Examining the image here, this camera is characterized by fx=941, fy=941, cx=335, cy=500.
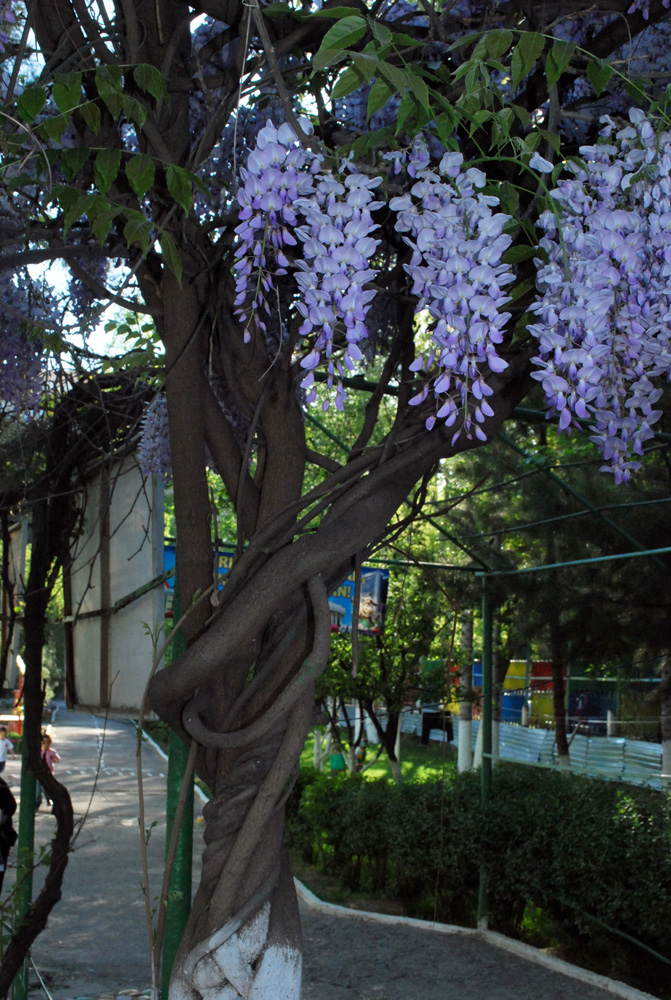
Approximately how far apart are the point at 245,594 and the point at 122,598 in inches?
46.8

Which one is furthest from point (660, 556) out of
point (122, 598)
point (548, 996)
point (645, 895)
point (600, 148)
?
point (600, 148)

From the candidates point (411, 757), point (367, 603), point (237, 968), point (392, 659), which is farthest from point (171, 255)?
point (411, 757)

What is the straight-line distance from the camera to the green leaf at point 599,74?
1.74m

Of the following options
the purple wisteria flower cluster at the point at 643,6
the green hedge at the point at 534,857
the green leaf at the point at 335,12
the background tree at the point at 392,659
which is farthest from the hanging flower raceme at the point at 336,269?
the background tree at the point at 392,659

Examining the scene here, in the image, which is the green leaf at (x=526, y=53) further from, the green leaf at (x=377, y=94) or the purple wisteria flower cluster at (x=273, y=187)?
the purple wisteria flower cluster at (x=273, y=187)

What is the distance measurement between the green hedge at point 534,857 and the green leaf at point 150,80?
11.4 feet

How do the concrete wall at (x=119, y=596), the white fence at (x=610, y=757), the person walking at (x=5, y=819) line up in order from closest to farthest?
the concrete wall at (x=119, y=596) < the white fence at (x=610, y=757) < the person walking at (x=5, y=819)

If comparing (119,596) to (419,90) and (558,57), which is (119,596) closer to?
(419,90)

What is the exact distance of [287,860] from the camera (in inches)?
66.2

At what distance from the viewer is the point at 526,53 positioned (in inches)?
63.6

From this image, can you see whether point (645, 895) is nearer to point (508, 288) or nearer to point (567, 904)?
point (567, 904)

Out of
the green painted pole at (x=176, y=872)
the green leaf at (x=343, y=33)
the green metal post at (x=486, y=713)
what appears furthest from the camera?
the green metal post at (x=486, y=713)

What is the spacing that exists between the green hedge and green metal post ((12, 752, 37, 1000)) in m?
1.84

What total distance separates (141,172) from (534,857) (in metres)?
5.57
